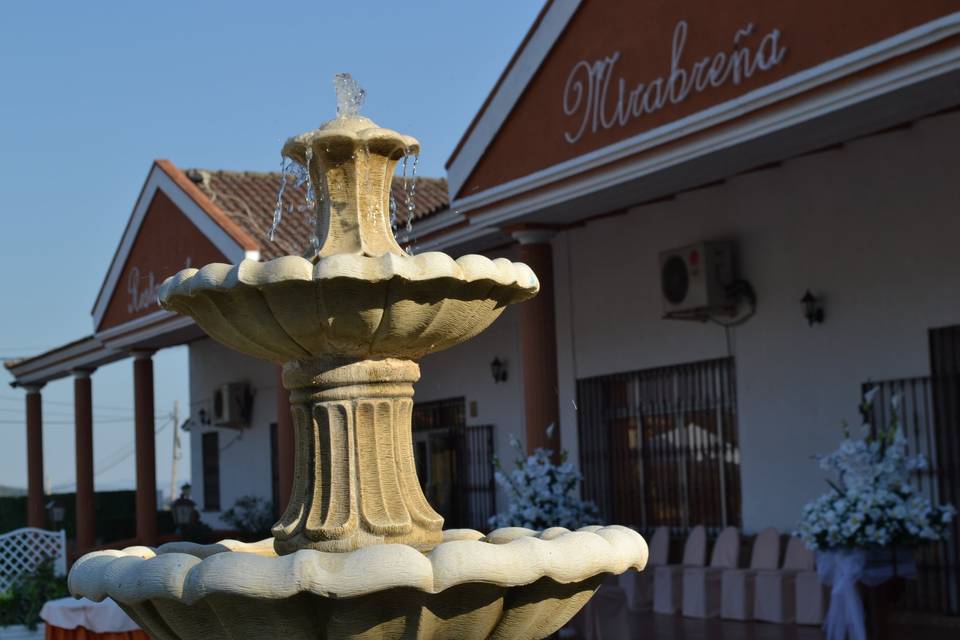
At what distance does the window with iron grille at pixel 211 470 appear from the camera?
23.3 m

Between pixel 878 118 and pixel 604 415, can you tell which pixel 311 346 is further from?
pixel 604 415

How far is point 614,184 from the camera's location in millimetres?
10094

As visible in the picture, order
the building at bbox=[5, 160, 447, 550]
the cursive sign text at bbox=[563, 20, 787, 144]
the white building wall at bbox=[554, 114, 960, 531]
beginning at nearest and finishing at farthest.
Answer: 1. the cursive sign text at bbox=[563, 20, 787, 144]
2. the white building wall at bbox=[554, 114, 960, 531]
3. the building at bbox=[5, 160, 447, 550]

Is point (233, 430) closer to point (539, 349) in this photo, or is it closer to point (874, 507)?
point (539, 349)

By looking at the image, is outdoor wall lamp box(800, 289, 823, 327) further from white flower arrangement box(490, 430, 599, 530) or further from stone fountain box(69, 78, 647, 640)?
stone fountain box(69, 78, 647, 640)

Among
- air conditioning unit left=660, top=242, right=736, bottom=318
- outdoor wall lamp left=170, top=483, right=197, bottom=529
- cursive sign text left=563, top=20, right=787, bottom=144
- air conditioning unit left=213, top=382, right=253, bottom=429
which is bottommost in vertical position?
outdoor wall lamp left=170, top=483, right=197, bottom=529

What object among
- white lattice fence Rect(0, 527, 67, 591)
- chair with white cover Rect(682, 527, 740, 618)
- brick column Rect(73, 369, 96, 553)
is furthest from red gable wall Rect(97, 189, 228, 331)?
chair with white cover Rect(682, 527, 740, 618)

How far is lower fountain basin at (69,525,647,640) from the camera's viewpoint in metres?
3.90

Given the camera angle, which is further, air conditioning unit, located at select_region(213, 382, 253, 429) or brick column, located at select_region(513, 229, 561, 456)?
air conditioning unit, located at select_region(213, 382, 253, 429)

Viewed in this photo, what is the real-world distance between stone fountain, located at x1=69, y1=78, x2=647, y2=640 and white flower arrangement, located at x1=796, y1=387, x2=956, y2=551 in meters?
4.16

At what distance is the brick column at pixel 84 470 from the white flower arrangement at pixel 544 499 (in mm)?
12492

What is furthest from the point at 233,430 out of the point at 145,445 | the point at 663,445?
the point at 663,445

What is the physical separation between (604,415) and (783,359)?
9.37 ft

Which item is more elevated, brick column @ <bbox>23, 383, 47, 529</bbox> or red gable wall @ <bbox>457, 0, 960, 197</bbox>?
red gable wall @ <bbox>457, 0, 960, 197</bbox>
